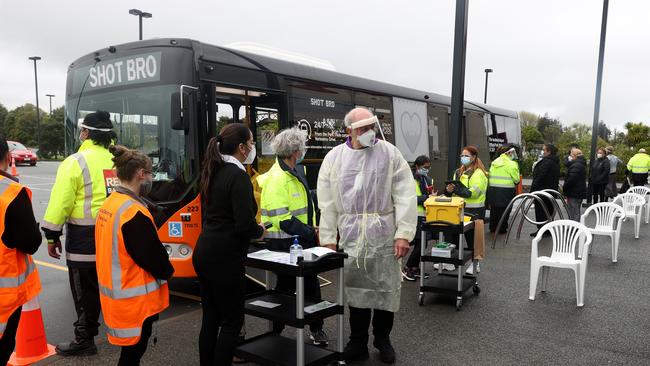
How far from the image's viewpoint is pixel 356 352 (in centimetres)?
424

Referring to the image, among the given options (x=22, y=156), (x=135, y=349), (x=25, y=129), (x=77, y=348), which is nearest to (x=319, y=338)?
(x=135, y=349)

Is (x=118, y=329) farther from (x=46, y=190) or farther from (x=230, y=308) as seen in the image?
(x=46, y=190)

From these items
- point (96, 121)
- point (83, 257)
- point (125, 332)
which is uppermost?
point (96, 121)

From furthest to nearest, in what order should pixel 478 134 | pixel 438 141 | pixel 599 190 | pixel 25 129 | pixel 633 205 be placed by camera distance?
pixel 25 129 → pixel 599 190 → pixel 478 134 → pixel 438 141 → pixel 633 205

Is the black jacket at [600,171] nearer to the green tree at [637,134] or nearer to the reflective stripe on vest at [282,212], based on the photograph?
the reflective stripe on vest at [282,212]

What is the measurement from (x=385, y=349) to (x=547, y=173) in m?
7.58

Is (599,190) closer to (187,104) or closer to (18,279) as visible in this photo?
(187,104)

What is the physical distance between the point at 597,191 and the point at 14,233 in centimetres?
1566

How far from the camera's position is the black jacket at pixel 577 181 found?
34.1 ft

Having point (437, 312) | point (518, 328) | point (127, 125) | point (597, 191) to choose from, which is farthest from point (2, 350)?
A: point (597, 191)

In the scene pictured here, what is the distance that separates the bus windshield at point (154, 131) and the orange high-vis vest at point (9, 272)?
2.49m

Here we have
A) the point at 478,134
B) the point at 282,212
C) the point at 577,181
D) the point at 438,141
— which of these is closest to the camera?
the point at 282,212

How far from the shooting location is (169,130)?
19.0 ft

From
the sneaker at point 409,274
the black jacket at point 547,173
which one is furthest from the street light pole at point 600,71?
the sneaker at point 409,274
